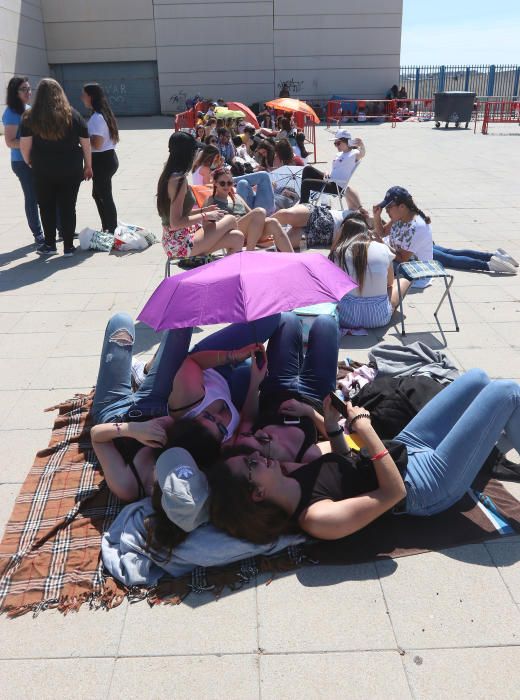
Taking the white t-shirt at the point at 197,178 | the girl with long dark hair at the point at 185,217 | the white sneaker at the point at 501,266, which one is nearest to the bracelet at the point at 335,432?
the girl with long dark hair at the point at 185,217

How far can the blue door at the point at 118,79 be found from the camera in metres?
30.2

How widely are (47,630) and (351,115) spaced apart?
27.9 metres

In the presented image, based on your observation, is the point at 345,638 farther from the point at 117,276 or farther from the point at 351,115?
the point at 351,115

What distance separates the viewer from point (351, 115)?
27.3 metres

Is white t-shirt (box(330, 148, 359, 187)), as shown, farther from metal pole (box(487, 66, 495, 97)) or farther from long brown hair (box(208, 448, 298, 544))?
metal pole (box(487, 66, 495, 97))

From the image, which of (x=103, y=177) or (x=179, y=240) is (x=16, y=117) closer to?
(x=103, y=177)

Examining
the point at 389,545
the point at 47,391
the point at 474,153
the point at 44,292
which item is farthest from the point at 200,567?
the point at 474,153

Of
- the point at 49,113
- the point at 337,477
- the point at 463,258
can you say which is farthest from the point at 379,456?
the point at 49,113

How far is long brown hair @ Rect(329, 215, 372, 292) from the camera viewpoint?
16.3 feet

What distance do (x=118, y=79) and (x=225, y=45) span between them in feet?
18.6

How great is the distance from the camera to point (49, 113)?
6.76m

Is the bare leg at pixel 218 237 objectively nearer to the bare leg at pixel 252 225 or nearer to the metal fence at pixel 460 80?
the bare leg at pixel 252 225

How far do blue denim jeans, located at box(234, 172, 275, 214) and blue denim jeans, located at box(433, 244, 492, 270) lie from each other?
2.41 meters

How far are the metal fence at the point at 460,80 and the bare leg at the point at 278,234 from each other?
29.0m
